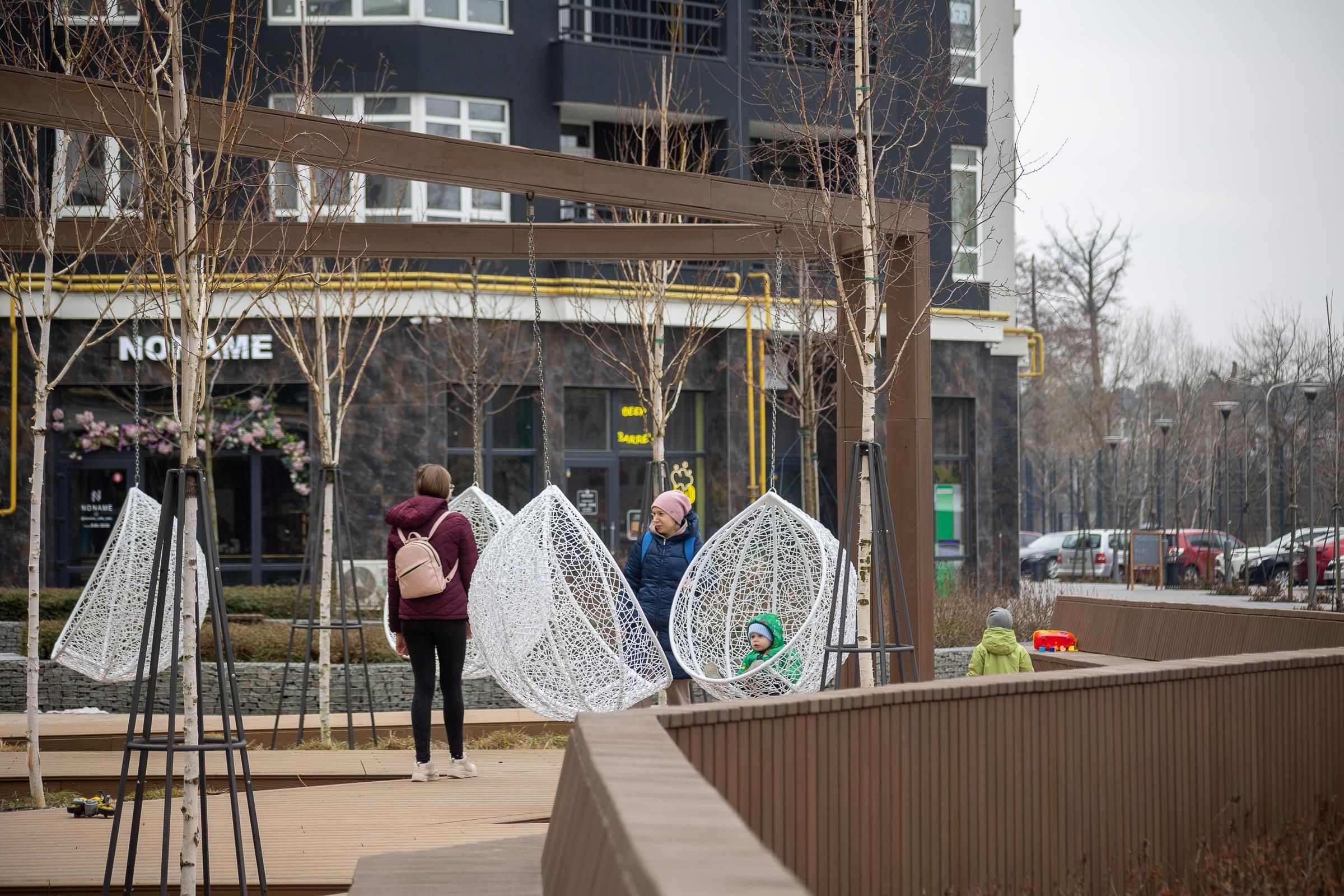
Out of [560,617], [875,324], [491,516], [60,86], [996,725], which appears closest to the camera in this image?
[996,725]

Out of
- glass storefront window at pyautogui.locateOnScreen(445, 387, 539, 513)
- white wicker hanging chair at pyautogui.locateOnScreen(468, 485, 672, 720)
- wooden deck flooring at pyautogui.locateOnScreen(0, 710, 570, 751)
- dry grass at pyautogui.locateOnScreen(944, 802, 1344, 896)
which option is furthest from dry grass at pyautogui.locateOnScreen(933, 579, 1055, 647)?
dry grass at pyautogui.locateOnScreen(944, 802, 1344, 896)

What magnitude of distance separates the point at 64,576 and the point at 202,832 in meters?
17.0

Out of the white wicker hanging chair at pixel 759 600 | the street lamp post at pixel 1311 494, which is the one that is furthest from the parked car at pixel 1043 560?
the white wicker hanging chair at pixel 759 600

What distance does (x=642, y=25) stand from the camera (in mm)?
23250

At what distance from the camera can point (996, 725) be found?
5410mm

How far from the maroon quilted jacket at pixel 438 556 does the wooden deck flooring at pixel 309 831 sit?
96cm

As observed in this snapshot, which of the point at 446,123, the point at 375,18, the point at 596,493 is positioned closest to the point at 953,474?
the point at 596,493

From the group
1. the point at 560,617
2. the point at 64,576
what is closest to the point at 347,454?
the point at 64,576

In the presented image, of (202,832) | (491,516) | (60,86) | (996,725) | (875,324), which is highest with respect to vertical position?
(60,86)

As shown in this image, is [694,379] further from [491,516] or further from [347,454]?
[491,516]

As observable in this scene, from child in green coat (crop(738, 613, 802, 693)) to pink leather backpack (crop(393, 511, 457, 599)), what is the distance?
2359mm

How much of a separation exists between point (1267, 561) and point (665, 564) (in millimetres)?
24015

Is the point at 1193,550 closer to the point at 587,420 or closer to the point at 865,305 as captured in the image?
the point at 587,420

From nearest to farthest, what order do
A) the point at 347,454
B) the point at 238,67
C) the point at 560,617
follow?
the point at 560,617, the point at 238,67, the point at 347,454
